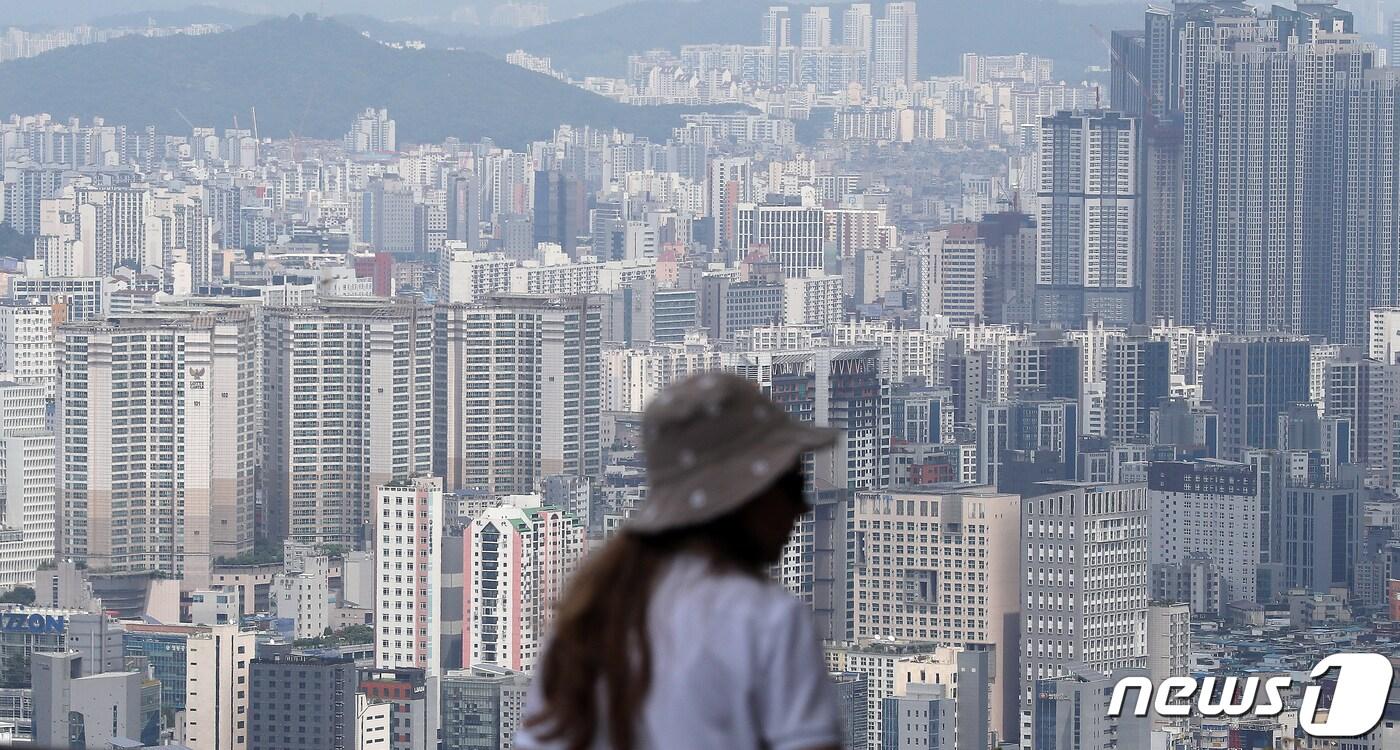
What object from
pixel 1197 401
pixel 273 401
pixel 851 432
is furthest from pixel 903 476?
pixel 1197 401

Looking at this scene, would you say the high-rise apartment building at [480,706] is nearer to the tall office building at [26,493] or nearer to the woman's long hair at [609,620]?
the tall office building at [26,493]

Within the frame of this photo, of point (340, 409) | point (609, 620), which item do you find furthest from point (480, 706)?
point (609, 620)

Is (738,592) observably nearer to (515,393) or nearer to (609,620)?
(609,620)

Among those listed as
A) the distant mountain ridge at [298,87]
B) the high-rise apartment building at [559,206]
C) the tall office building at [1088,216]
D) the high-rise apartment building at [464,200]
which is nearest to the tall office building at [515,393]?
the tall office building at [1088,216]

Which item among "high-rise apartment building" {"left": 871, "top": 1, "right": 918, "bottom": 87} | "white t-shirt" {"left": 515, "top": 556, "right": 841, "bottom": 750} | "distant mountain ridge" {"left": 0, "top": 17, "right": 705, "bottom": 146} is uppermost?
"high-rise apartment building" {"left": 871, "top": 1, "right": 918, "bottom": 87}

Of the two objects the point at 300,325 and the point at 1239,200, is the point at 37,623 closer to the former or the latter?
the point at 300,325

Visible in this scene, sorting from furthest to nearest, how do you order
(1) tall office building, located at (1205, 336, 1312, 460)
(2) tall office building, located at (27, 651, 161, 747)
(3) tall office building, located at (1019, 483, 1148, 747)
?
(1) tall office building, located at (1205, 336, 1312, 460), (3) tall office building, located at (1019, 483, 1148, 747), (2) tall office building, located at (27, 651, 161, 747)

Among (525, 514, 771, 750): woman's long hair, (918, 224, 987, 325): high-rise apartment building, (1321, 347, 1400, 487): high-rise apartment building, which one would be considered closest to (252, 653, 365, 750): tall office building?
(1321, 347, 1400, 487): high-rise apartment building

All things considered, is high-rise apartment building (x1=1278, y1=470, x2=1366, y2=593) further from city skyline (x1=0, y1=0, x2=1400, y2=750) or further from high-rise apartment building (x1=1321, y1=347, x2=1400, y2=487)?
high-rise apartment building (x1=1321, y1=347, x2=1400, y2=487)
